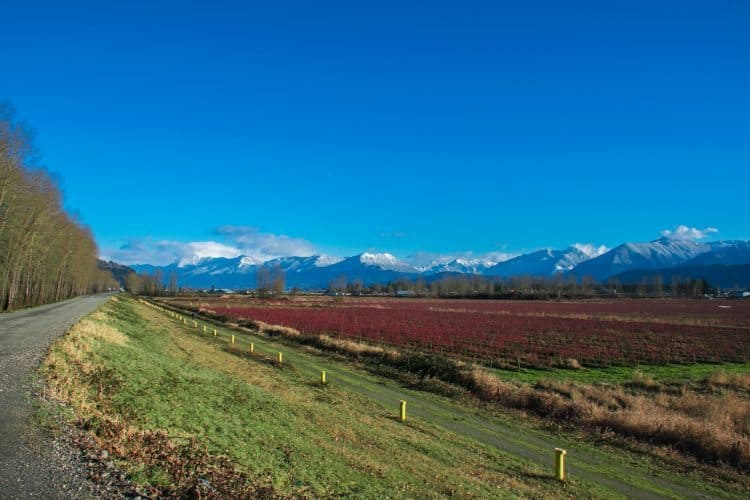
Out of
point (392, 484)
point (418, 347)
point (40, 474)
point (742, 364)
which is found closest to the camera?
point (40, 474)

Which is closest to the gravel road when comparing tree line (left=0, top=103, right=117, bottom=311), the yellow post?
the yellow post

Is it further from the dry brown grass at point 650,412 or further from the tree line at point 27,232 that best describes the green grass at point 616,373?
the tree line at point 27,232

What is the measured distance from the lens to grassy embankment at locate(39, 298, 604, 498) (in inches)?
364

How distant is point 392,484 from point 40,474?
22.3 ft

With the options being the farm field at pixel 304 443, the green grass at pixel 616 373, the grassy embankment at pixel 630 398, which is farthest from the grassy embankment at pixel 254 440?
the green grass at pixel 616 373

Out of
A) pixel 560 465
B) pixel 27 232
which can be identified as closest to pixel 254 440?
pixel 560 465

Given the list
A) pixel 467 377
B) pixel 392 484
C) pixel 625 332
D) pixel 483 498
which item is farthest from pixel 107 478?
pixel 625 332

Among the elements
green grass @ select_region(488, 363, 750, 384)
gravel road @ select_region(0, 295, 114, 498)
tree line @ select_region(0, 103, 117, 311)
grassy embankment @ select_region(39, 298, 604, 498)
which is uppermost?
tree line @ select_region(0, 103, 117, 311)

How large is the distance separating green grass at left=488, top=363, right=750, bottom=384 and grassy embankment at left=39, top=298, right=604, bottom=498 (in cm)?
1447

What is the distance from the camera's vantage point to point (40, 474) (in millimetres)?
7551

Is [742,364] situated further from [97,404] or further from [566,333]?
[97,404]

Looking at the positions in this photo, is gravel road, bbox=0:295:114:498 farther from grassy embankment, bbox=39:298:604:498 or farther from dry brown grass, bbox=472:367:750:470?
dry brown grass, bbox=472:367:750:470

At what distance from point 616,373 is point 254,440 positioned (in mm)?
28460

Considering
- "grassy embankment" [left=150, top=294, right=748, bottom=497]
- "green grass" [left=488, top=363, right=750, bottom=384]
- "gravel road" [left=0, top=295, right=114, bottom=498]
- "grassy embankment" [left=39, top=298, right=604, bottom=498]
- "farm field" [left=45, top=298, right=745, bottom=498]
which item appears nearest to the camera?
"gravel road" [left=0, top=295, right=114, bottom=498]
